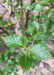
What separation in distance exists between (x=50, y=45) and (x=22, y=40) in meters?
0.96

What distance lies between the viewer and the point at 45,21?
394 mm

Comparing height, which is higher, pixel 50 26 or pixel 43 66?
pixel 50 26

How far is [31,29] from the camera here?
1.31ft

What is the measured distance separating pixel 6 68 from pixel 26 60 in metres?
0.30

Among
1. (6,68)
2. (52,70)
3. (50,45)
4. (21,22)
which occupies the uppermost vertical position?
(21,22)

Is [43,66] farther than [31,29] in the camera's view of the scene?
Yes

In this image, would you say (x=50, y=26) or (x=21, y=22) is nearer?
(x=50, y=26)

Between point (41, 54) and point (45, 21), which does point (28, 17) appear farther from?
point (41, 54)

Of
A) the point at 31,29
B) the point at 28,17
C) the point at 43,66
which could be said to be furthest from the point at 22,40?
the point at 43,66

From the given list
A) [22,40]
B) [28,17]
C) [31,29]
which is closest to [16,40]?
[22,40]

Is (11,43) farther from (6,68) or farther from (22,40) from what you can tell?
(6,68)

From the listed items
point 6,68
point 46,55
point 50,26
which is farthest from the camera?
point 6,68

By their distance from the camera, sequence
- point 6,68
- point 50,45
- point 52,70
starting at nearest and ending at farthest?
point 6,68
point 52,70
point 50,45

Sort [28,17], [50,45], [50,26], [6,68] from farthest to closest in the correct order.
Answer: [50,45]
[28,17]
[6,68]
[50,26]
